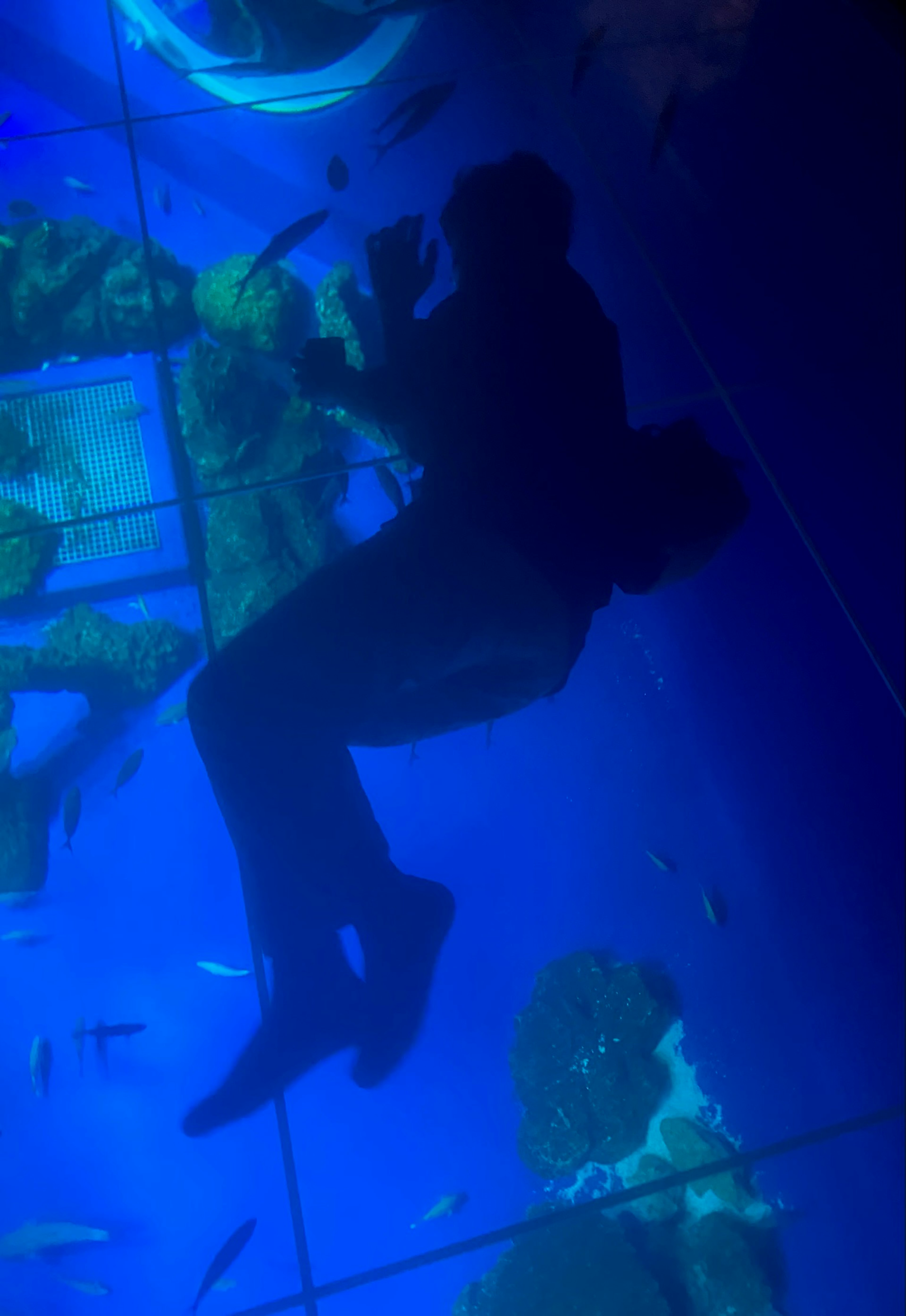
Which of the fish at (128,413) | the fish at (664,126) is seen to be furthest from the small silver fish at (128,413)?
the fish at (664,126)

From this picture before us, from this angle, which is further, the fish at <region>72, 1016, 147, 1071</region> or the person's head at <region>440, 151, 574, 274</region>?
the person's head at <region>440, 151, 574, 274</region>


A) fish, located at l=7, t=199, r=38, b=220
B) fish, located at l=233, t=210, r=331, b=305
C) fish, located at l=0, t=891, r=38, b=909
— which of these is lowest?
fish, located at l=0, t=891, r=38, b=909

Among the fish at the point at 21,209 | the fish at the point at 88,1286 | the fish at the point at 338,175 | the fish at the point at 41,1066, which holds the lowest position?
the fish at the point at 88,1286

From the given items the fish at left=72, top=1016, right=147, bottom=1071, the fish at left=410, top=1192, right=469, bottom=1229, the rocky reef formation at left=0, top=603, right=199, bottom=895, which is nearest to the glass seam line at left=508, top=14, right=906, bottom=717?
the fish at left=410, top=1192, right=469, bottom=1229

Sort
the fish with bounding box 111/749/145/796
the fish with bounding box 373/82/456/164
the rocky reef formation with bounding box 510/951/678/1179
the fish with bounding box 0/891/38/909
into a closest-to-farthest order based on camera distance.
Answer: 1. the rocky reef formation with bounding box 510/951/678/1179
2. the fish with bounding box 0/891/38/909
3. the fish with bounding box 111/749/145/796
4. the fish with bounding box 373/82/456/164

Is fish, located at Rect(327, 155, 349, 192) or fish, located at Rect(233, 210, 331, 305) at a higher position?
fish, located at Rect(327, 155, 349, 192)

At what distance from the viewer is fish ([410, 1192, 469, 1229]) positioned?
6.91ft

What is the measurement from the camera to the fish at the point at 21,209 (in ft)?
12.3

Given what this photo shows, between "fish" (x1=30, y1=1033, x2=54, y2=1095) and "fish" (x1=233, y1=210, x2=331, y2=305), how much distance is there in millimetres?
3025

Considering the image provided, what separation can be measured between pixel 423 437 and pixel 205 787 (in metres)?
1.54

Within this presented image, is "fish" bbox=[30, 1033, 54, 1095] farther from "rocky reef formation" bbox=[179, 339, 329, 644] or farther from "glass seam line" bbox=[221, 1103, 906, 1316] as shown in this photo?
"rocky reef formation" bbox=[179, 339, 329, 644]

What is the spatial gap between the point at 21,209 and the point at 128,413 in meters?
1.46

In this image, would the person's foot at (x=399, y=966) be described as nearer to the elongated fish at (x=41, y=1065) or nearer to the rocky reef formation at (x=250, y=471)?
the elongated fish at (x=41, y=1065)

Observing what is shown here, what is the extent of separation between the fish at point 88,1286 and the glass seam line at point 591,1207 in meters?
0.38
